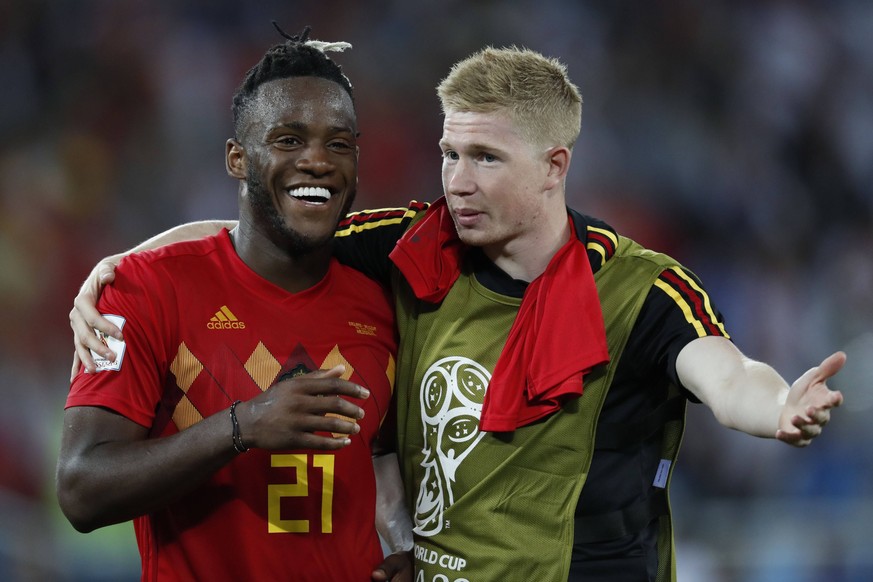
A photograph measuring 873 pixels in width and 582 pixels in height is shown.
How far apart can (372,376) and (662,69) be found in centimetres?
567

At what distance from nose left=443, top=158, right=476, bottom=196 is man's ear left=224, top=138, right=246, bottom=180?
589 millimetres

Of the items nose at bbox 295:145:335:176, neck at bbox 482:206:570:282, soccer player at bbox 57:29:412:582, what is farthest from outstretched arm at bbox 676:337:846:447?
nose at bbox 295:145:335:176

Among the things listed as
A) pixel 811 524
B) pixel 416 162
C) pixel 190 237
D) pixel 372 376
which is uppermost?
pixel 416 162

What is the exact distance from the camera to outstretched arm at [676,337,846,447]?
221 centimetres

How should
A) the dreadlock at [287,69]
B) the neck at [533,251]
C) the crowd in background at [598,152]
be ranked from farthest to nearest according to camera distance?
the crowd in background at [598,152] → the neck at [533,251] → the dreadlock at [287,69]

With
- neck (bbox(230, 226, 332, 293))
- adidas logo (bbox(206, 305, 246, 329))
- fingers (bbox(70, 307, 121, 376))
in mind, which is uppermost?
neck (bbox(230, 226, 332, 293))

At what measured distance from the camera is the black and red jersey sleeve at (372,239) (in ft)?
10.7

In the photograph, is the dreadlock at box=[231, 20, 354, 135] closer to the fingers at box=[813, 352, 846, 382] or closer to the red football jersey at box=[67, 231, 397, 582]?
the red football jersey at box=[67, 231, 397, 582]

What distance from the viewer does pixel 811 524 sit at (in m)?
5.93

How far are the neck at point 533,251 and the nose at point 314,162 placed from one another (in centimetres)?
59

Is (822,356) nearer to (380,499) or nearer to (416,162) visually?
(416,162)

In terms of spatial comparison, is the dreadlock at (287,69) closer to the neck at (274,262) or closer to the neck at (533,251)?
the neck at (274,262)

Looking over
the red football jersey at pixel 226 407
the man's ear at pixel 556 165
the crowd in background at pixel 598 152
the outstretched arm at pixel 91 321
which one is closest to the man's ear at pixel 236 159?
the red football jersey at pixel 226 407

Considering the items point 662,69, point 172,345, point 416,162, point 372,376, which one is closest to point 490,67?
point 372,376
